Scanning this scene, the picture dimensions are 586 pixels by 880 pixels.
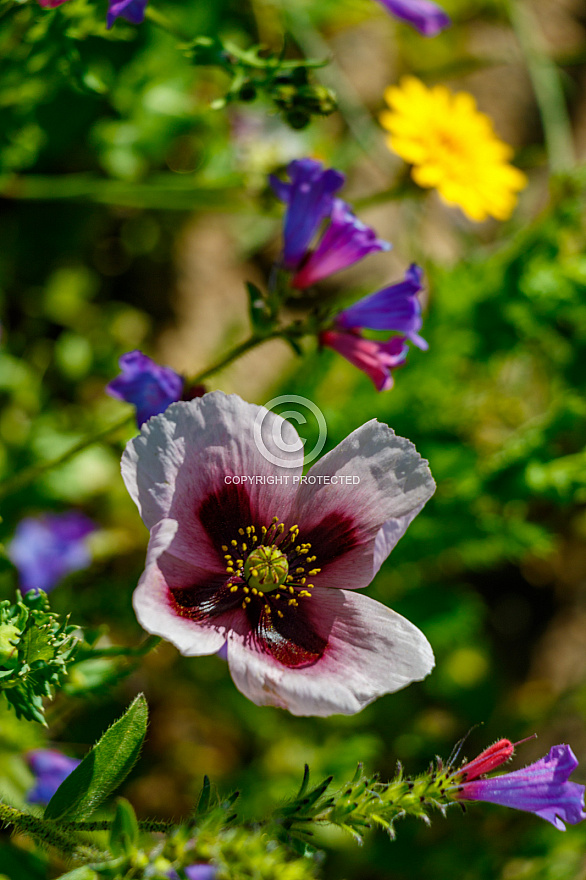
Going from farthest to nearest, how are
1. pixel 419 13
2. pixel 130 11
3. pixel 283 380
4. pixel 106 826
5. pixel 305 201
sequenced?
pixel 283 380 → pixel 419 13 → pixel 305 201 → pixel 130 11 → pixel 106 826

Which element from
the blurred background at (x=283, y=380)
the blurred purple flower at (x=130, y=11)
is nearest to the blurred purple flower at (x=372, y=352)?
the blurred background at (x=283, y=380)

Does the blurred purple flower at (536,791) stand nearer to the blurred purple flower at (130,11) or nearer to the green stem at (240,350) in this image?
the green stem at (240,350)

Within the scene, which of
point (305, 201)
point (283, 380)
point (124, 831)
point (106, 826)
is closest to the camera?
point (124, 831)

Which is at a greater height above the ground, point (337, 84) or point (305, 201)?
point (305, 201)

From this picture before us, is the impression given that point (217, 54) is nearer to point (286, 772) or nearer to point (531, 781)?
point (531, 781)

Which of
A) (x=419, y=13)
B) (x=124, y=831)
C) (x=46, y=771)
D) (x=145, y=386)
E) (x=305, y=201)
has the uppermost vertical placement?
(x=419, y=13)

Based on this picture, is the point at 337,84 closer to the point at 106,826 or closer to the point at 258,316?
the point at 258,316

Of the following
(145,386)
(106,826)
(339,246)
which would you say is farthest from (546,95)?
(106,826)
